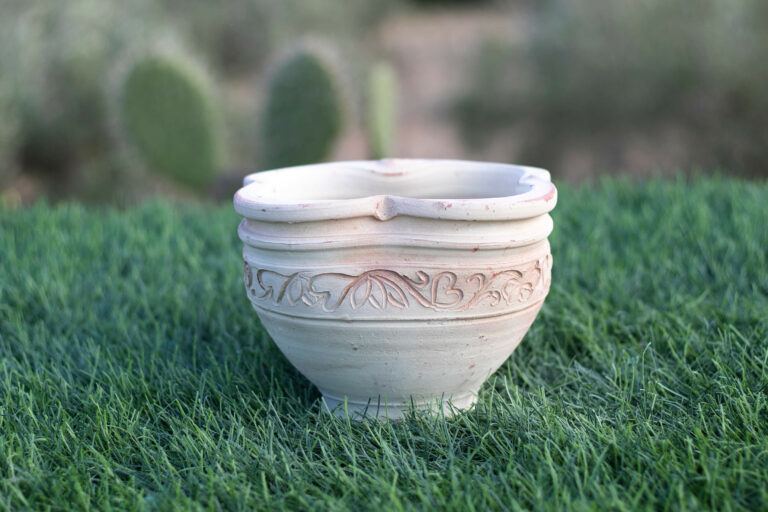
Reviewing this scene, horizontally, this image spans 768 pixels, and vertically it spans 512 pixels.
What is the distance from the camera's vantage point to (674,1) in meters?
4.19

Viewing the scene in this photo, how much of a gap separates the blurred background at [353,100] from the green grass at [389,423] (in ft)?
4.65

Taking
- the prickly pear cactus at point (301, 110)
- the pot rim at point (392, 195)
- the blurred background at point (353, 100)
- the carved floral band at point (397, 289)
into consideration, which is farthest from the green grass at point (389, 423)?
the blurred background at point (353, 100)

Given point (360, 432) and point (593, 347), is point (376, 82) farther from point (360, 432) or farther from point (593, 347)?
point (360, 432)

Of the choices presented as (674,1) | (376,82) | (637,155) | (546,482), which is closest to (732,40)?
(674,1)

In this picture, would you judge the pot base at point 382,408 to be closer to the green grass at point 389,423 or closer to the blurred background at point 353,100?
the green grass at point 389,423

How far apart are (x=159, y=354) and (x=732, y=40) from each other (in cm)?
342

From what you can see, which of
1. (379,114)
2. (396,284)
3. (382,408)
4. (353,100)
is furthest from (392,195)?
(353,100)

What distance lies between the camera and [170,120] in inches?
142

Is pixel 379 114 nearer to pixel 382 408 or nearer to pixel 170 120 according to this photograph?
pixel 170 120

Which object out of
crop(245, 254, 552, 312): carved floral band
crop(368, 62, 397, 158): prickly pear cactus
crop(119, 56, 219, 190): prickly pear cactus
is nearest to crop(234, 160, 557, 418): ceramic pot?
crop(245, 254, 552, 312): carved floral band

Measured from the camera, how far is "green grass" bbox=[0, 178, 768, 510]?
45.0 inches

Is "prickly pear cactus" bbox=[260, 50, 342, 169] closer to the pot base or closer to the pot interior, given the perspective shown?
the pot interior

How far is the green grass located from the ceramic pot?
0.28ft

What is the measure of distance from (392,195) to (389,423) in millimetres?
388
